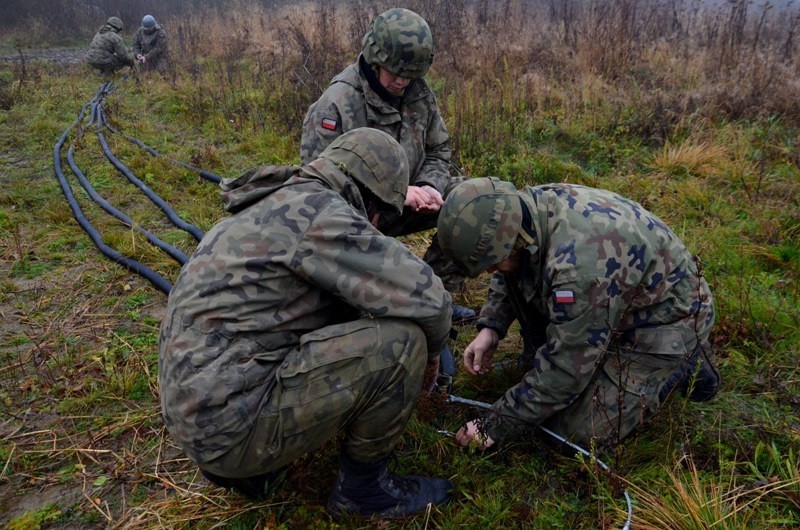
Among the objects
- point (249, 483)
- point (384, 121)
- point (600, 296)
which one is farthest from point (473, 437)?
point (384, 121)

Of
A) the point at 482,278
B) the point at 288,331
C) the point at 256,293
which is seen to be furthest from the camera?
the point at 482,278

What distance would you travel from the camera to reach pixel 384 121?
158 inches

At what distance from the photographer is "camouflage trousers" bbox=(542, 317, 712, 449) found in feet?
8.87

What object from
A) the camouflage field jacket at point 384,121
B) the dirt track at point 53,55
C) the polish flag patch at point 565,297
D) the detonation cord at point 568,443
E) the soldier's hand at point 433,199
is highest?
the camouflage field jacket at point 384,121

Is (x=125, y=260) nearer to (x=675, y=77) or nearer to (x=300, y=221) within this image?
(x=300, y=221)

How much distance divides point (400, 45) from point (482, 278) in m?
1.84

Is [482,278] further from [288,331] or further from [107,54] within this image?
[107,54]

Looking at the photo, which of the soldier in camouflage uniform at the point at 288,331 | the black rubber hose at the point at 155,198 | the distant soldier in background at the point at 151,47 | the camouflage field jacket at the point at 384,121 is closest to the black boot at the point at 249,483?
the soldier in camouflage uniform at the point at 288,331

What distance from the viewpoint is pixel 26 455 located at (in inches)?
114

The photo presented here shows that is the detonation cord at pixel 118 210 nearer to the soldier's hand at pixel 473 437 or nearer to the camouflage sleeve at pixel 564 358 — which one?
the soldier's hand at pixel 473 437

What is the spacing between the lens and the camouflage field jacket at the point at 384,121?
12.8 feet

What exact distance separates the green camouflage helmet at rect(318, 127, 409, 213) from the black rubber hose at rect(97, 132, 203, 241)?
2825 mm

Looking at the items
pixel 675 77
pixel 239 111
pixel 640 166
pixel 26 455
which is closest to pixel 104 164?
pixel 239 111

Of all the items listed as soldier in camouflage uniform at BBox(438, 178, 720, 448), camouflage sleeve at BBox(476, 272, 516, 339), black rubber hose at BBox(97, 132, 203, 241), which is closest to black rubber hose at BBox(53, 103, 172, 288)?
black rubber hose at BBox(97, 132, 203, 241)
